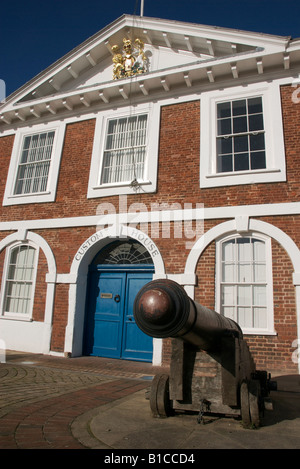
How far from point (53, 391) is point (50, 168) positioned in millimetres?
7174

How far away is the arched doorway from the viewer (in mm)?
8906

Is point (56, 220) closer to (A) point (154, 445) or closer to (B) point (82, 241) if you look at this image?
(B) point (82, 241)

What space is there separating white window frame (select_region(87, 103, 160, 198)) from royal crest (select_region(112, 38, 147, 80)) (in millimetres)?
1216

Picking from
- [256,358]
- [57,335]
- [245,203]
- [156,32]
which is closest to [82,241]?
[57,335]

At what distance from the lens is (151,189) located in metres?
9.17

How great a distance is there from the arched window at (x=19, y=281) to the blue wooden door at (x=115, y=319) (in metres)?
1.89

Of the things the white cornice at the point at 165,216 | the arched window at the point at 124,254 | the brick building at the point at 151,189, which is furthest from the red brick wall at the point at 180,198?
the arched window at the point at 124,254

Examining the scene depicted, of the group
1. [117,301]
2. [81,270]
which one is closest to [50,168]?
[81,270]

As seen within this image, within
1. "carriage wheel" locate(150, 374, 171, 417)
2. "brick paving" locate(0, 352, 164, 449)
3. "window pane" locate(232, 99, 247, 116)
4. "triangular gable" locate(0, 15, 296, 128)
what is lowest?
"brick paving" locate(0, 352, 164, 449)

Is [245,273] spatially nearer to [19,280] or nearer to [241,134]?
[241,134]

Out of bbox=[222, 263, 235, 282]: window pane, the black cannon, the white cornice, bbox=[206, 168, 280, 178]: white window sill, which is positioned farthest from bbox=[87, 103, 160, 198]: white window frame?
the black cannon

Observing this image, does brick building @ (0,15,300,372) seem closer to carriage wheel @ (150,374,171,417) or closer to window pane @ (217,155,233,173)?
window pane @ (217,155,233,173)

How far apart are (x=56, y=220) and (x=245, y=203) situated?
5.33 metres

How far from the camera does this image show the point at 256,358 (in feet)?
23.9
